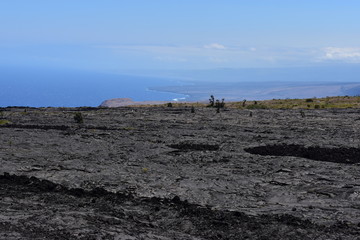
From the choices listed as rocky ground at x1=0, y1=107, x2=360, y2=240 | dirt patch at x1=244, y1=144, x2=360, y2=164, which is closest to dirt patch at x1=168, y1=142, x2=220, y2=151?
rocky ground at x1=0, y1=107, x2=360, y2=240

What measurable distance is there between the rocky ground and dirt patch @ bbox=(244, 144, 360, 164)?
2.2 inches

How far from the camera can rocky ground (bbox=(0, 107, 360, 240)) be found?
13531 mm

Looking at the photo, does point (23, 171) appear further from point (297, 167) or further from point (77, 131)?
point (77, 131)

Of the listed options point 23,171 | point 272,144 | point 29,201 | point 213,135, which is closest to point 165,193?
point 29,201

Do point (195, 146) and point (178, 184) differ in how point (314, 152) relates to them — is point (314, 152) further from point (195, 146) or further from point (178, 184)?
point (178, 184)

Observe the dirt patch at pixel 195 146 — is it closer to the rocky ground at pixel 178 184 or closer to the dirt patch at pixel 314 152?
the rocky ground at pixel 178 184

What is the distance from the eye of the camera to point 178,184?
18.9m

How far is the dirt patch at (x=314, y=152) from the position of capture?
81.3 feet

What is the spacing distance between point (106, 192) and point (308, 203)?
6904mm

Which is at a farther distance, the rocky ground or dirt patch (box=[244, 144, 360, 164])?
dirt patch (box=[244, 144, 360, 164])

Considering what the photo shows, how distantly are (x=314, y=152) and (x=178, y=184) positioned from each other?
1079 cm

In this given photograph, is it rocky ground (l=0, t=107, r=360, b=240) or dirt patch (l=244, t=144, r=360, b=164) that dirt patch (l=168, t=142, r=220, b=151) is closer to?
rocky ground (l=0, t=107, r=360, b=240)

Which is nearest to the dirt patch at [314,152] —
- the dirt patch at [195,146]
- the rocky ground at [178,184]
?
the rocky ground at [178,184]

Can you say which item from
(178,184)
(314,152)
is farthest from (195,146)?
(178,184)
